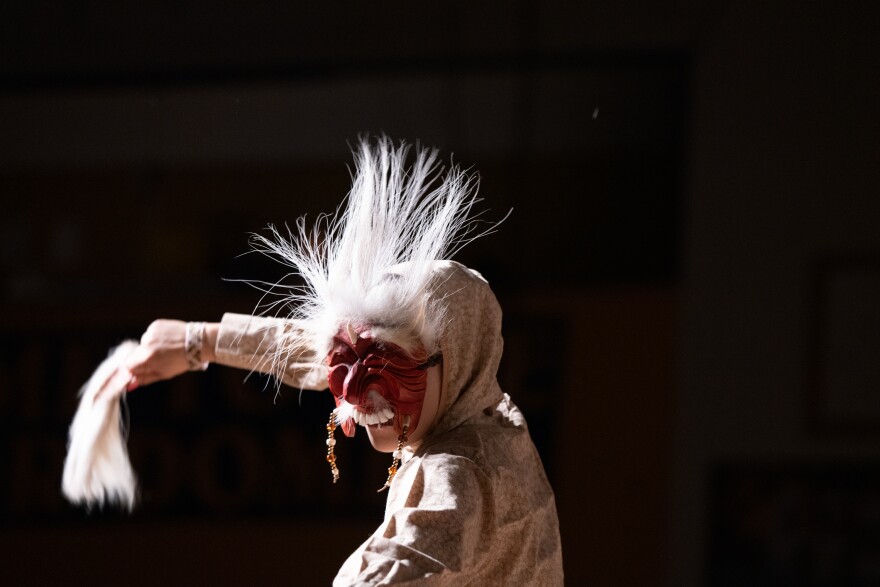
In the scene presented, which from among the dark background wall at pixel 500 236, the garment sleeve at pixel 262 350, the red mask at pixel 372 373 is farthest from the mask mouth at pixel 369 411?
the dark background wall at pixel 500 236

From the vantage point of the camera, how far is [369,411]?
99cm

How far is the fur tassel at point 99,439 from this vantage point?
125cm

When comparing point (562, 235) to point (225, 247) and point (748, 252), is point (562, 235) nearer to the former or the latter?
point (748, 252)

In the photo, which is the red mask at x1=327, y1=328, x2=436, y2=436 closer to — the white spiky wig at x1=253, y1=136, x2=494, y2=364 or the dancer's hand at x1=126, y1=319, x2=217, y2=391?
the white spiky wig at x1=253, y1=136, x2=494, y2=364

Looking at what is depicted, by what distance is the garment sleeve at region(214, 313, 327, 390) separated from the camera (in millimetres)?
1176

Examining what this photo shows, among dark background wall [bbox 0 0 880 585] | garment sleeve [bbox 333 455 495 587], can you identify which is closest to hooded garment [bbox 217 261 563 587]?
garment sleeve [bbox 333 455 495 587]

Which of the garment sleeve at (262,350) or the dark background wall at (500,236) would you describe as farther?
the dark background wall at (500,236)

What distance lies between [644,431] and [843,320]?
2.23 ft

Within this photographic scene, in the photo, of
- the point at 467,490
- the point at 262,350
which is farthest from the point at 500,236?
the point at 467,490

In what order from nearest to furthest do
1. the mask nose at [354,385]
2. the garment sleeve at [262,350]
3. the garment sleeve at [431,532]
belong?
the garment sleeve at [431,532]
the mask nose at [354,385]
the garment sleeve at [262,350]

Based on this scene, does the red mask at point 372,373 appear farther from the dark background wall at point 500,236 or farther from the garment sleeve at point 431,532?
the dark background wall at point 500,236

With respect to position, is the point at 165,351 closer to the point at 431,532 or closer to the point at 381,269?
the point at 381,269

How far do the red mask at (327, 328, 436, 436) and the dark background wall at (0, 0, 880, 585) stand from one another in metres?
1.16

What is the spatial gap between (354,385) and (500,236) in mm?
1451
